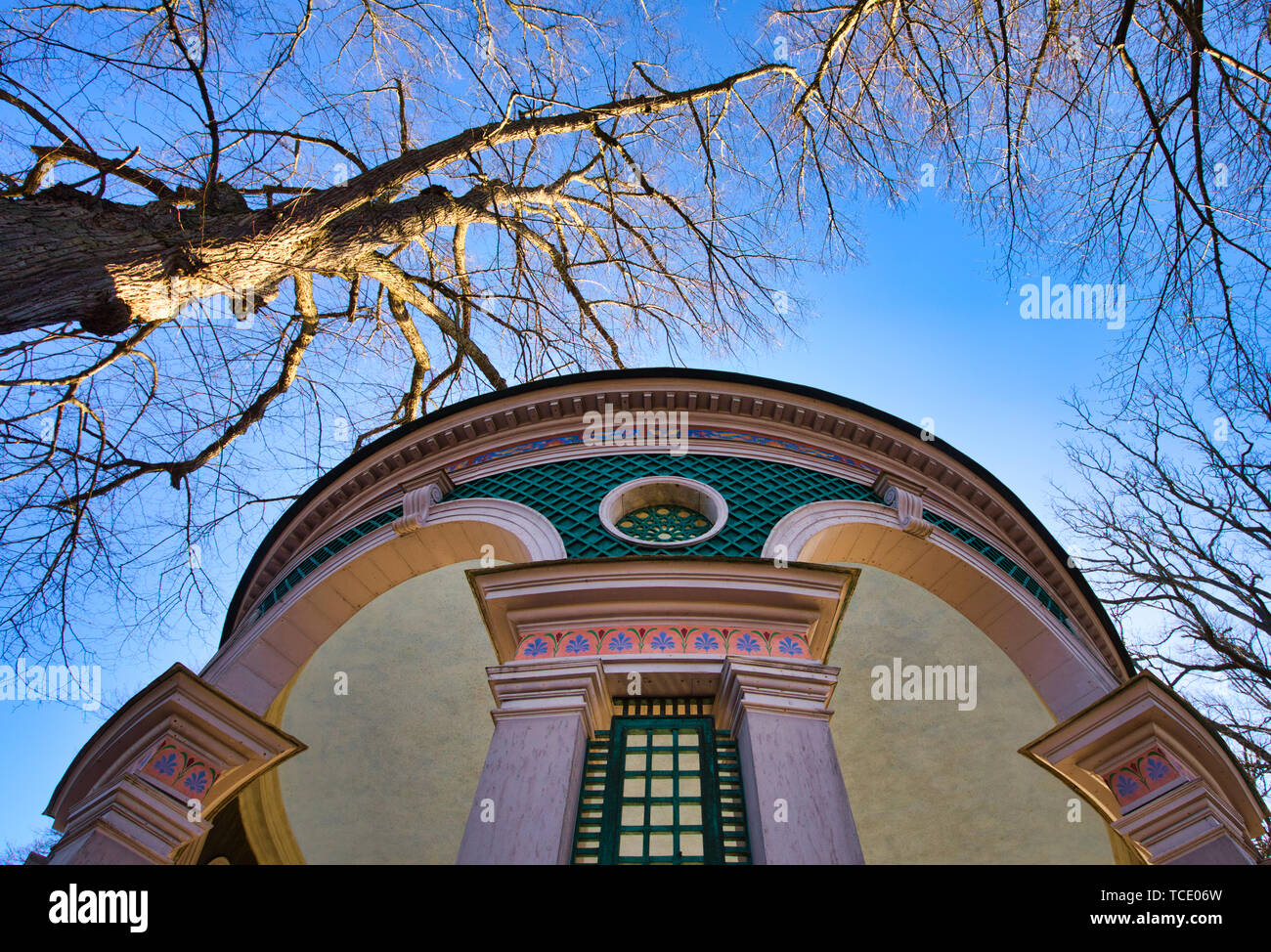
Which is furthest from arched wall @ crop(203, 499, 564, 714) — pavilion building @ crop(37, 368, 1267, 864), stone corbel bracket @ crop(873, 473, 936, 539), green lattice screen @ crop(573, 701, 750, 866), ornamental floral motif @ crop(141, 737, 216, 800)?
stone corbel bracket @ crop(873, 473, 936, 539)

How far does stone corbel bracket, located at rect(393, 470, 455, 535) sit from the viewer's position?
8.65 meters

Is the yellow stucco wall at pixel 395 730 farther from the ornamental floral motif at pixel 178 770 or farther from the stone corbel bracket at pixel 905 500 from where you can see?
the stone corbel bracket at pixel 905 500

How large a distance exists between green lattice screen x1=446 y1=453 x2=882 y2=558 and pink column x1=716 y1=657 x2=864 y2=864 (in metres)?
1.57

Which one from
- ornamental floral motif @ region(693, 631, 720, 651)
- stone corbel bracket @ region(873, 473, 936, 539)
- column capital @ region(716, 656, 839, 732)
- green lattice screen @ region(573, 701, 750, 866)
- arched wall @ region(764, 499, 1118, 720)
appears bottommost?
green lattice screen @ region(573, 701, 750, 866)

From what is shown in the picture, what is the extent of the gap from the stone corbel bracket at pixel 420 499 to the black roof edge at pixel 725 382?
2.97ft

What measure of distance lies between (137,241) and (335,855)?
8.22 metres

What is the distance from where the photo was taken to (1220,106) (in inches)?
238

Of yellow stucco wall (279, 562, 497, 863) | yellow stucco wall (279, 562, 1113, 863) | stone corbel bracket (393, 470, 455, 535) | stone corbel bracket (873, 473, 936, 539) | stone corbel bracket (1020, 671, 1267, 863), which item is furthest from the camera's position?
yellow stucco wall (279, 562, 497, 863)

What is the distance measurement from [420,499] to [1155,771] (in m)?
6.62

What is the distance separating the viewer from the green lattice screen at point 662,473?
25.7ft

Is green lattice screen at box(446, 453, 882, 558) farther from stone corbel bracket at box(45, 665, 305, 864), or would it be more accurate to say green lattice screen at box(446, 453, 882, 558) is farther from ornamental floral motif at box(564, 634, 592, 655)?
stone corbel bracket at box(45, 665, 305, 864)

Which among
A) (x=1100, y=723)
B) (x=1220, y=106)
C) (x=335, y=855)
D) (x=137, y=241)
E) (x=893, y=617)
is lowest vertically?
(x=335, y=855)
